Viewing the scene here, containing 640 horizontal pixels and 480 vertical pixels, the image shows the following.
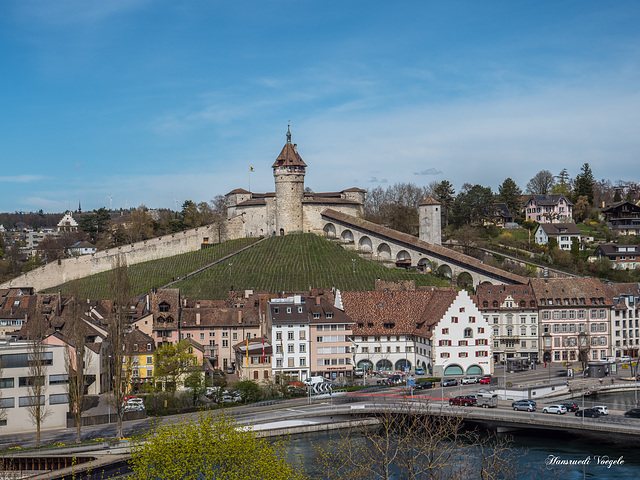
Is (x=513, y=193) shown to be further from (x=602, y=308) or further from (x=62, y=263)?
(x=62, y=263)

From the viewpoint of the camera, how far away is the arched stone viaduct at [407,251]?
94312 millimetres

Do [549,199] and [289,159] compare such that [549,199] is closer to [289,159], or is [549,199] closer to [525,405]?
[289,159]

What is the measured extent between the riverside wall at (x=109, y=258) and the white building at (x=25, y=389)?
49647 mm

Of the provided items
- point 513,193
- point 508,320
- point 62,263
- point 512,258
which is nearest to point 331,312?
point 508,320

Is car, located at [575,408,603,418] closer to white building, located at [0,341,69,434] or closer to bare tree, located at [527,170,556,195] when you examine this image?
white building, located at [0,341,69,434]

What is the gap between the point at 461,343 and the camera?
65.9 metres

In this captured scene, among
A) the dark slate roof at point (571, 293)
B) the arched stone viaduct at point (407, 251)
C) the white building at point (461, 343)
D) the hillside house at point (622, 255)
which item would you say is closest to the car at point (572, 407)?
the white building at point (461, 343)

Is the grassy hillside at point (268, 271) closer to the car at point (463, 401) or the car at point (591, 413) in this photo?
the car at point (463, 401)

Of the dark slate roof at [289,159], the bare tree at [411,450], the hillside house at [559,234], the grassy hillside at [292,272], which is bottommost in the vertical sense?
the bare tree at [411,450]

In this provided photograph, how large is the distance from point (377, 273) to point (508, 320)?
77.7ft

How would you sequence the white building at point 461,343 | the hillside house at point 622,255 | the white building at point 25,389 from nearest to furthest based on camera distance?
the white building at point 25,389 < the white building at point 461,343 < the hillside house at point 622,255

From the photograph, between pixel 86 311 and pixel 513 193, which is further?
pixel 513 193

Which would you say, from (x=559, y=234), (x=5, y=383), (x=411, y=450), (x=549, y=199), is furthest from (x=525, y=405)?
(x=549, y=199)

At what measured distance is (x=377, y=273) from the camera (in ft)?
316
